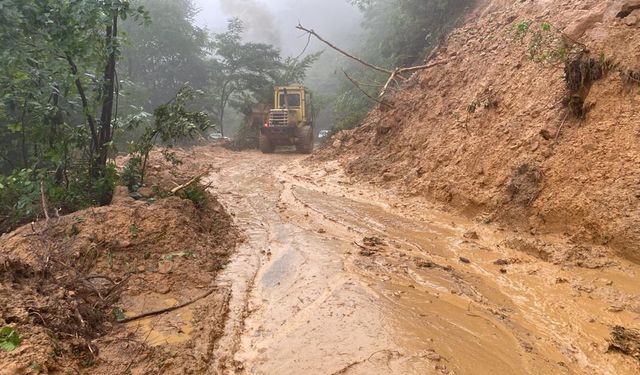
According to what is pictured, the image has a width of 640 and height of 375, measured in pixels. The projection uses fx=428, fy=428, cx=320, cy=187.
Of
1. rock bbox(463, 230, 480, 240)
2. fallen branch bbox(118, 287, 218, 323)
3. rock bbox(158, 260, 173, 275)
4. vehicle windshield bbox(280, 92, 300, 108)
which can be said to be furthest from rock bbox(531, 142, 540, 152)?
vehicle windshield bbox(280, 92, 300, 108)

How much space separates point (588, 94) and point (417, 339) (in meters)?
4.47

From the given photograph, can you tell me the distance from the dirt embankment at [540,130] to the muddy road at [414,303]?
51 cm

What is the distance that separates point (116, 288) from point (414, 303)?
2.55 metres

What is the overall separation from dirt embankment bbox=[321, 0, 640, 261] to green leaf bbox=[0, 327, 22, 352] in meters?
5.05

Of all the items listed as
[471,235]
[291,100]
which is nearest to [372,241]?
[471,235]

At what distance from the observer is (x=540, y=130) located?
20.2ft

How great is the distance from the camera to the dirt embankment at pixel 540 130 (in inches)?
191

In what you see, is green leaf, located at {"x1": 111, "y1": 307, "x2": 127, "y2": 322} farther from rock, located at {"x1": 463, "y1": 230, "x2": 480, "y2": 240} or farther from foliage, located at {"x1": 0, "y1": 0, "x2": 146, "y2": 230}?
rock, located at {"x1": 463, "y1": 230, "x2": 480, "y2": 240}

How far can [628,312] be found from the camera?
11.5 feet

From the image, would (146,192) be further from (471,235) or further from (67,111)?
(471,235)

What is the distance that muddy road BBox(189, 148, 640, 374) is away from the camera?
9.53ft

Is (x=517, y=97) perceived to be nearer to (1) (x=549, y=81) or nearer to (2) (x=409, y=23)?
(1) (x=549, y=81)

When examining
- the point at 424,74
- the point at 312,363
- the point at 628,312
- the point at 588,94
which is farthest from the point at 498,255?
the point at 424,74

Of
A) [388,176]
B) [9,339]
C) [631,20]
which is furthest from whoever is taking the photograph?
[388,176]
